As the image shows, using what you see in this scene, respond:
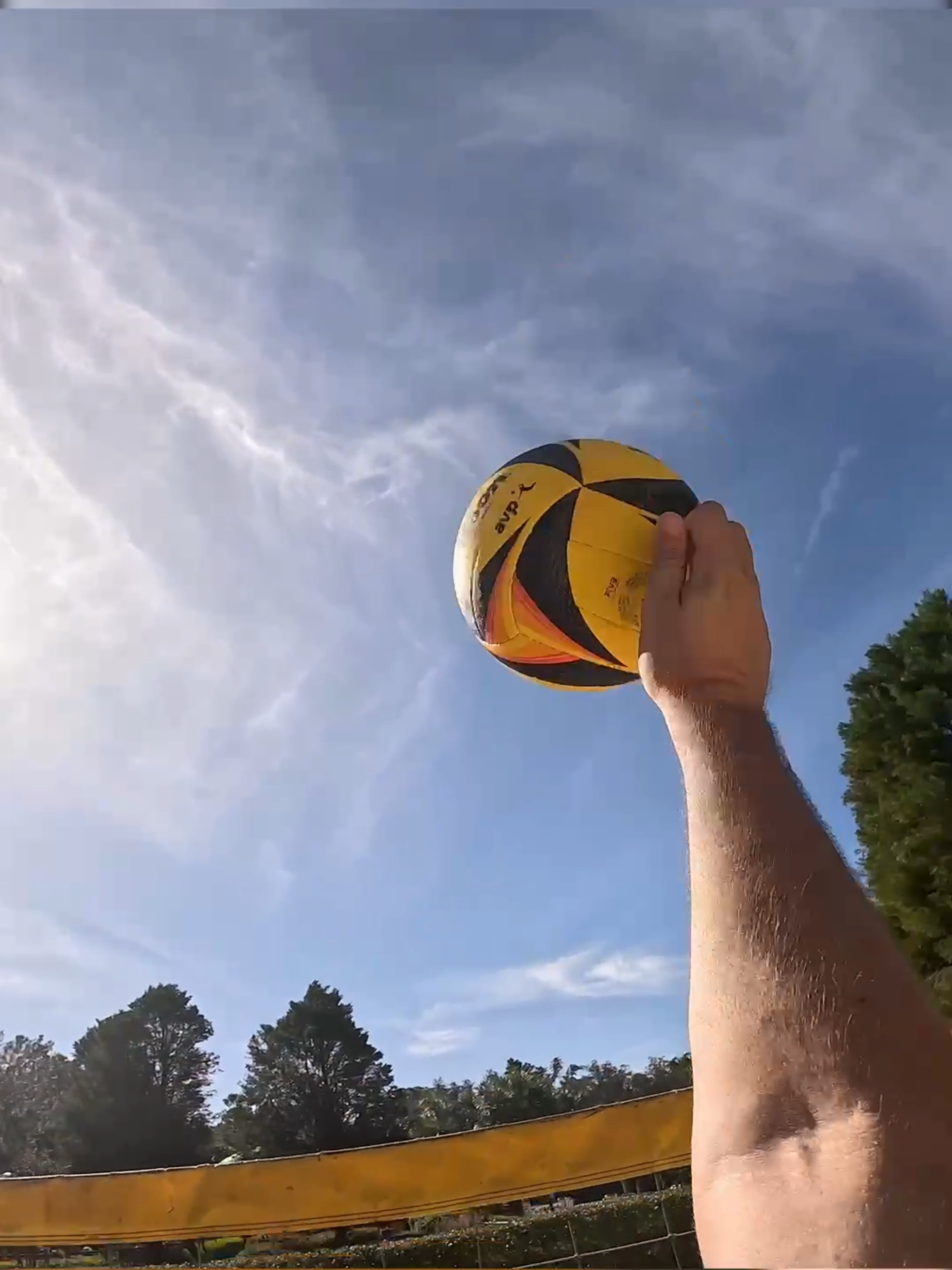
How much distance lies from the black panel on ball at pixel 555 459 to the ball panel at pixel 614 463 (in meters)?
0.04

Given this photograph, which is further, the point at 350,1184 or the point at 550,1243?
the point at 550,1243

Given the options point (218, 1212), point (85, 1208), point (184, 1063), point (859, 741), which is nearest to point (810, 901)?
point (218, 1212)

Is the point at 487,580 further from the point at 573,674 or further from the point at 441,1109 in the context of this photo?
the point at 441,1109

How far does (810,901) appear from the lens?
1.14m

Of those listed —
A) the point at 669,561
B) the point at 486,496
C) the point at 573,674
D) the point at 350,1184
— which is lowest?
the point at 350,1184

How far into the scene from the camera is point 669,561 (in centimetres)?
189

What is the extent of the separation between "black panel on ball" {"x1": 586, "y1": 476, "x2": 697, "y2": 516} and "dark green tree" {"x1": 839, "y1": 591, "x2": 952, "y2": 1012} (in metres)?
13.7

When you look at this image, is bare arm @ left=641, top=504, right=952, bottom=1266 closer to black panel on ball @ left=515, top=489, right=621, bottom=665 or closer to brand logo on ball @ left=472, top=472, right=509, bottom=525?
black panel on ball @ left=515, top=489, right=621, bottom=665

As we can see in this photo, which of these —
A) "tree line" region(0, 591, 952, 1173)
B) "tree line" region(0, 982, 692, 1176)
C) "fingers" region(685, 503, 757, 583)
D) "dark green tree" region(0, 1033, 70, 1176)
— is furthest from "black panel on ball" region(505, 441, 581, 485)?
"dark green tree" region(0, 1033, 70, 1176)

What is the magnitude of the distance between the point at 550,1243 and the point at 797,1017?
17.7 metres

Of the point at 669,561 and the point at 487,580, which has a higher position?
the point at 487,580

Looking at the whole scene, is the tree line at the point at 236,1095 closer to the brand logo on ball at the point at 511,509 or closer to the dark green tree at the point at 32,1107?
the dark green tree at the point at 32,1107

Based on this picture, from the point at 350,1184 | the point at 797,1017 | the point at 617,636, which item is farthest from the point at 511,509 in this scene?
the point at 350,1184

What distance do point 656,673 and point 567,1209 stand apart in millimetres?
19527
